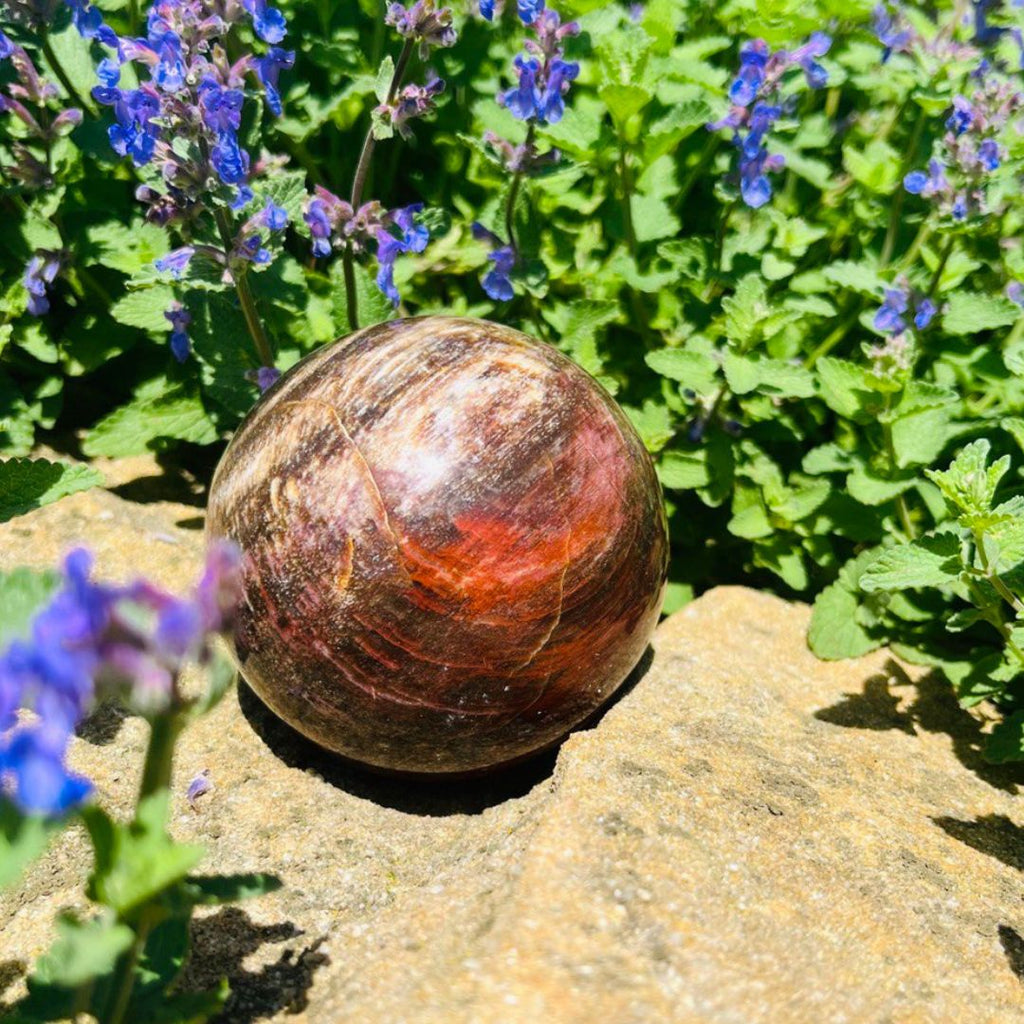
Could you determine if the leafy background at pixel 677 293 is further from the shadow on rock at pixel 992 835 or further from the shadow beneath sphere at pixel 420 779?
the shadow beneath sphere at pixel 420 779

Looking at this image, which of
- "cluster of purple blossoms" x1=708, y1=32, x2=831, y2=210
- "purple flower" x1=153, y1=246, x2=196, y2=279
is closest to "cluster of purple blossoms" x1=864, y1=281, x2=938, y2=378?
"cluster of purple blossoms" x1=708, y1=32, x2=831, y2=210

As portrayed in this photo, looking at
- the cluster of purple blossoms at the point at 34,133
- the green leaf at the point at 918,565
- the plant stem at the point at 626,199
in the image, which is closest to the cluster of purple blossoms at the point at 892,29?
the plant stem at the point at 626,199

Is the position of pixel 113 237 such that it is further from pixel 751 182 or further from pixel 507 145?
pixel 751 182

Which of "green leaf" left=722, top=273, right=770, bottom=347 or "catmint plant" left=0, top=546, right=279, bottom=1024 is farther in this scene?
"green leaf" left=722, top=273, right=770, bottom=347

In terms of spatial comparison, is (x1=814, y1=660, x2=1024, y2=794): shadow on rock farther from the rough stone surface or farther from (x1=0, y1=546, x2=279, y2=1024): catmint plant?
(x1=0, y1=546, x2=279, y2=1024): catmint plant

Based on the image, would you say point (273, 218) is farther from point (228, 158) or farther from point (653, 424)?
point (653, 424)

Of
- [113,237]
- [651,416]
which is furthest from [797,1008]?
[113,237]
